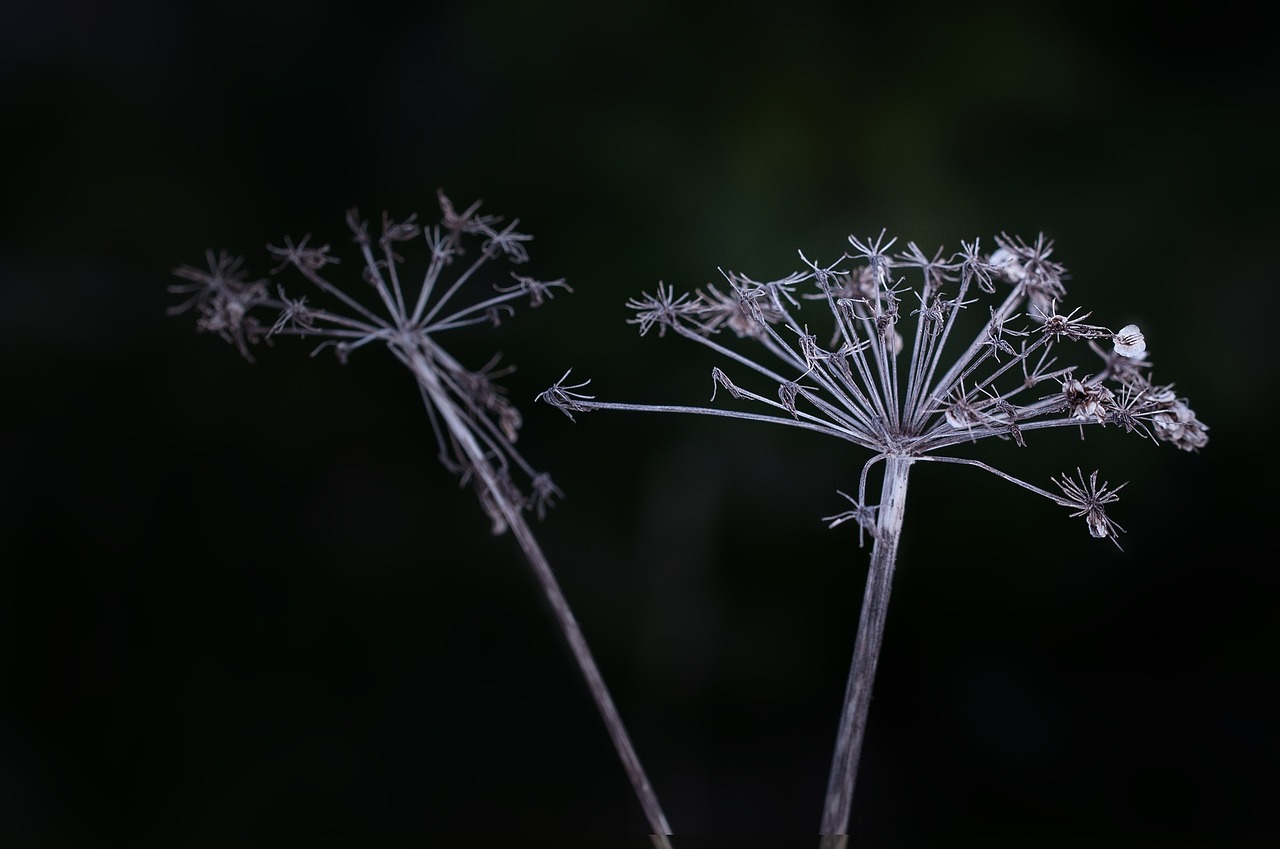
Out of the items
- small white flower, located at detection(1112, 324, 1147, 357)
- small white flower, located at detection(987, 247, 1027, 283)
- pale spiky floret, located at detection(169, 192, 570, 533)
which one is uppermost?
small white flower, located at detection(987, 247, 1027, 283)

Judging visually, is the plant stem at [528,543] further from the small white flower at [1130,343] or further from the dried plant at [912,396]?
the small white flower at [1130,343]

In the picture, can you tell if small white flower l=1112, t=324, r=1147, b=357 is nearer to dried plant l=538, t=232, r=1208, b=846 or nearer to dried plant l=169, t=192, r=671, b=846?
dried plant l=538, t=232, r=1208, b=846

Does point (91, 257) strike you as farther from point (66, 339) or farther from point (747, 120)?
point (747, 120)

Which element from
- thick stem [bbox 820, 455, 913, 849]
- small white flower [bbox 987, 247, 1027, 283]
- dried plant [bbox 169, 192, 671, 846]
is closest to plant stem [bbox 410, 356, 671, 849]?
dried plant [bbox 169, 192, 671, 846]

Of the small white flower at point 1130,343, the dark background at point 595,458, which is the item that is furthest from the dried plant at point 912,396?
the dark background at point 595,458

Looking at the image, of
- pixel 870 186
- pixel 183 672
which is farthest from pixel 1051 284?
pixel 183 672

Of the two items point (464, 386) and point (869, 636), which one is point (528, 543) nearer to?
point (464, 386)

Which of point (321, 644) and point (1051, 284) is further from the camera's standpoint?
point (321, 644)

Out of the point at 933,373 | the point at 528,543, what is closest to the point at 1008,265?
the point at 933,373
